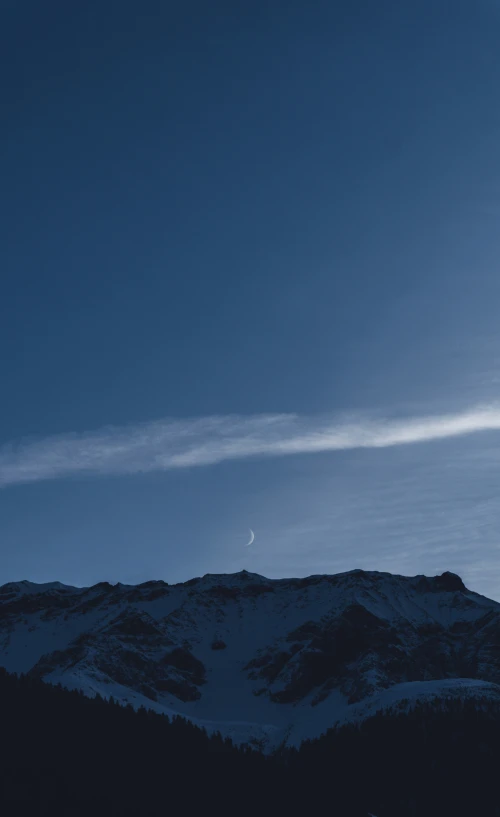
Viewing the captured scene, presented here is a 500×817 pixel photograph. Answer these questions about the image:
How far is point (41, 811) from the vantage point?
193m

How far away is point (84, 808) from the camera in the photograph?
654ft

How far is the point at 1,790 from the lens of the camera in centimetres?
19912

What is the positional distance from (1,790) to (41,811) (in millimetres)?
12171

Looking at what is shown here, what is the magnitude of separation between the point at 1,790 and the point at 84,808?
62.6 ft
